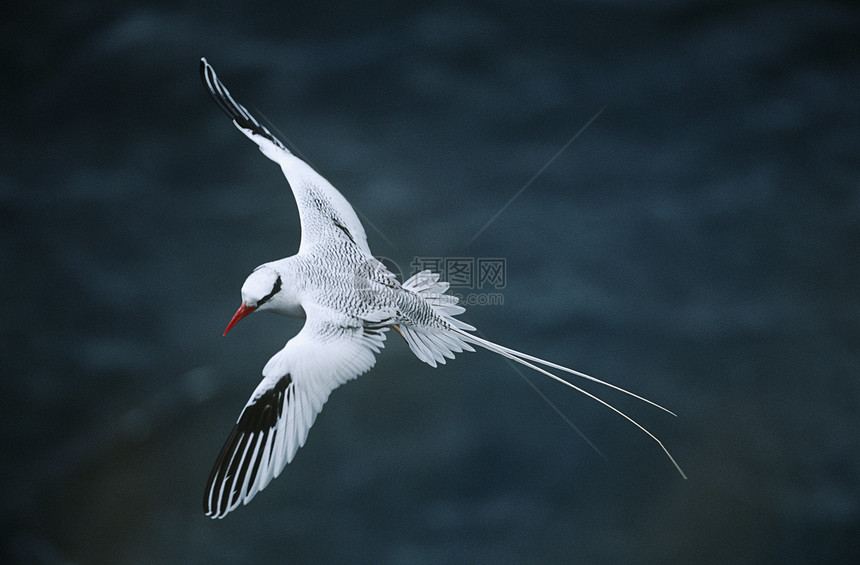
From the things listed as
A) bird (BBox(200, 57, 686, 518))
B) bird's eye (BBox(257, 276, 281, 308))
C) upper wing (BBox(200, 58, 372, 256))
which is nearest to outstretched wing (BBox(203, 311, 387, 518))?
→ bird (BBox(200, 57, 686, 518))

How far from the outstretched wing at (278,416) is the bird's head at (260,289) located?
9.9 inches

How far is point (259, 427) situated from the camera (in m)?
2.68

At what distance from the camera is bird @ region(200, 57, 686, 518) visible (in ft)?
8.73

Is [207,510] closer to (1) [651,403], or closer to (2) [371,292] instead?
(2) [371,292]

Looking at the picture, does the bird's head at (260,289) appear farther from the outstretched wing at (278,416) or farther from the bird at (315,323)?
the outstretched wing at (278,416)

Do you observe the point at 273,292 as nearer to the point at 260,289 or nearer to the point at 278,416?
the point at 260,289

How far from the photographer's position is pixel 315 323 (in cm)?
290

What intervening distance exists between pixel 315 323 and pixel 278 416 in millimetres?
394

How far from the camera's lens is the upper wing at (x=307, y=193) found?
3420 millimetres

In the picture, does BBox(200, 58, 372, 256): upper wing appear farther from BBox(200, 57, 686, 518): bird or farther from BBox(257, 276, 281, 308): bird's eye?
BBox(257, 276, 281, 308): bird's eye

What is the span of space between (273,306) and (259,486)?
759mm

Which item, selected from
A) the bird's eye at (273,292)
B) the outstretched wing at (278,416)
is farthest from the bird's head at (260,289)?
the outstretched wing at (278,416)

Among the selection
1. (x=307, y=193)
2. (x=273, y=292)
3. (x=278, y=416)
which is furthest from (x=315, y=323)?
(x=307, y=193)

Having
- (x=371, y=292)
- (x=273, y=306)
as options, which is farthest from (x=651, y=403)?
(x=273, y=306)
